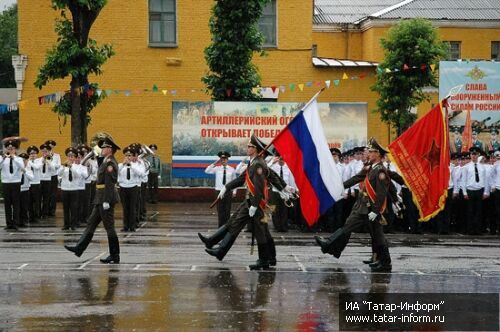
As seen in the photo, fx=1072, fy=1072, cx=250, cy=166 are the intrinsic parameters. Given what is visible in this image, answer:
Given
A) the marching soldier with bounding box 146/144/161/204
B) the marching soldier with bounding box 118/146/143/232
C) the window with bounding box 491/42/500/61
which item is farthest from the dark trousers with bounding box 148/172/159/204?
the window with bounding box 491/42/500/61

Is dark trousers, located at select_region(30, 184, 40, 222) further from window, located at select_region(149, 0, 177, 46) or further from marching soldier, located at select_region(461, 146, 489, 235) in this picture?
window, located at select_region(149, 0, 177, 46)

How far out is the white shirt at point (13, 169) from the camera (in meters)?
24.1

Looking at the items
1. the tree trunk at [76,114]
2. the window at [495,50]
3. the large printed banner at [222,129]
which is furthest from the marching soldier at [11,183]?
the window at [495,50]

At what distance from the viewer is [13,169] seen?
79.2ft

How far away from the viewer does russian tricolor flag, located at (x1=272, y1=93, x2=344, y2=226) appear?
661 inches

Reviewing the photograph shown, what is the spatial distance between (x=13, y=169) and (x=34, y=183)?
211 cm

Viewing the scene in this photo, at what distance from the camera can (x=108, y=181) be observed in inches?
672

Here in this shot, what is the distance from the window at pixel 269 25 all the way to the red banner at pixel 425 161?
20.3m

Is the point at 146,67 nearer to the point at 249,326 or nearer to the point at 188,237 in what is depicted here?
the point at 188,237

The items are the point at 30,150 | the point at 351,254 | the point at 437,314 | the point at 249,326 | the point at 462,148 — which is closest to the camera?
the point at 249,326

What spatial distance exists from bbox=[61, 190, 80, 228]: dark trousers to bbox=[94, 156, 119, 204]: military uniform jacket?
6871 mm

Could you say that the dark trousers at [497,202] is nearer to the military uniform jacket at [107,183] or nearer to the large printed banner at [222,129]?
the large printed banner at [222,129]

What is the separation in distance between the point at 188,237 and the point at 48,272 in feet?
22.3

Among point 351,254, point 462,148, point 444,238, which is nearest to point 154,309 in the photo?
point 351,254
